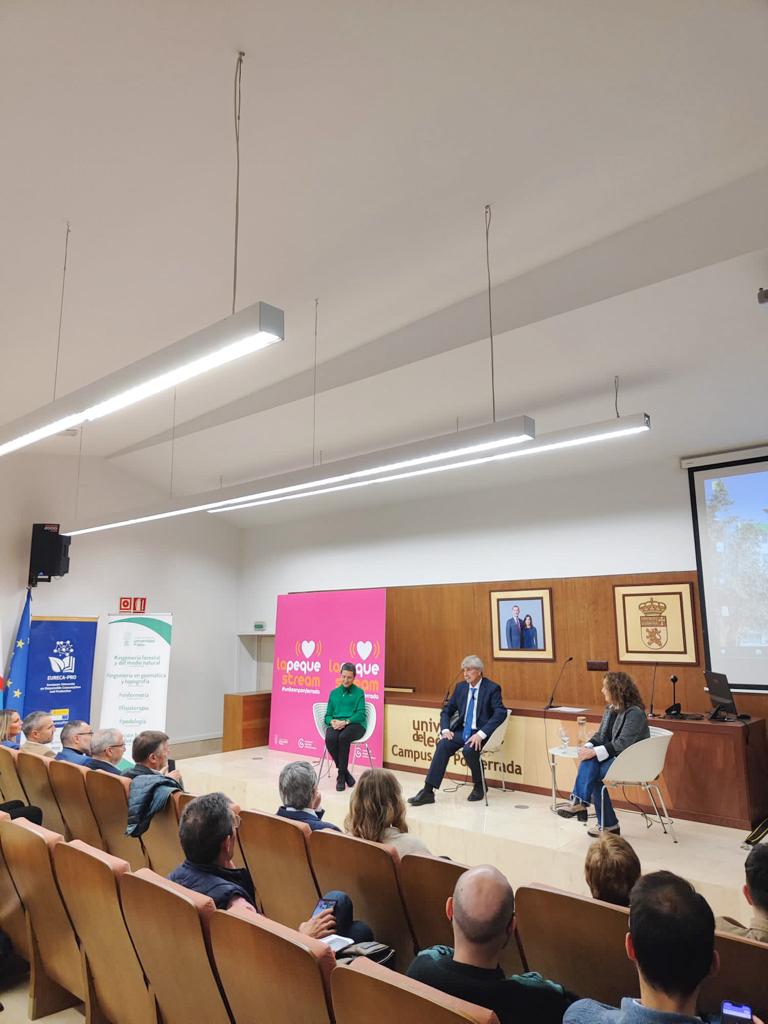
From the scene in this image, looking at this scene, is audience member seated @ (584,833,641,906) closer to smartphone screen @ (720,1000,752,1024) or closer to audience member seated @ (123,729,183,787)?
smartphone screen @ (720,1000,752,1024)

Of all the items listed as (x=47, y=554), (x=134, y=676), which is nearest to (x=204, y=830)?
(x=134, y=676)

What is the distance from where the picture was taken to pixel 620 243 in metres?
3.74

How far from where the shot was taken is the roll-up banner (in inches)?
300

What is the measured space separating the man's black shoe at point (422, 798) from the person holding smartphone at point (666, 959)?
467cm

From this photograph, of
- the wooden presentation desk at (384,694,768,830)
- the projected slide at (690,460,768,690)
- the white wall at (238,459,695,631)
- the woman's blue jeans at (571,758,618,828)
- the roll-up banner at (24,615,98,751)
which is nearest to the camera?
the woman's blue jeans at (571,758,618,828)

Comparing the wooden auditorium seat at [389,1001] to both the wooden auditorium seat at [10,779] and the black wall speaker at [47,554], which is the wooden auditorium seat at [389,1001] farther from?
the black wall speaker at [47,554]

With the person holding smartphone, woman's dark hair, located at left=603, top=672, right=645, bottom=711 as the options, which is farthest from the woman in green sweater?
the person holding smartphone

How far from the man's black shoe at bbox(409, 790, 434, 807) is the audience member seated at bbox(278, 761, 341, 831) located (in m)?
3.03

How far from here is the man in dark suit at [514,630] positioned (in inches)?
286

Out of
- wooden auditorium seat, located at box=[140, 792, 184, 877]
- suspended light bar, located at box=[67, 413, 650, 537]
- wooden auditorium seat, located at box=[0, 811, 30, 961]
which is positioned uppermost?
suspended light bar, located at box=[67, 413, 650, 537]

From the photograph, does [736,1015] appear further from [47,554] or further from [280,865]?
[47,554]

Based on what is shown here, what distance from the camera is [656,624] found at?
6305mm

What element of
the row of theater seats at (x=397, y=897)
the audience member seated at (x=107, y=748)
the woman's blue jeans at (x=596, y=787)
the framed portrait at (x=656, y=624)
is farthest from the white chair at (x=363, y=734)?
the row of theater seats at (x=397, y=897)

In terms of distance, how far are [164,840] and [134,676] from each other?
17.0 ft
